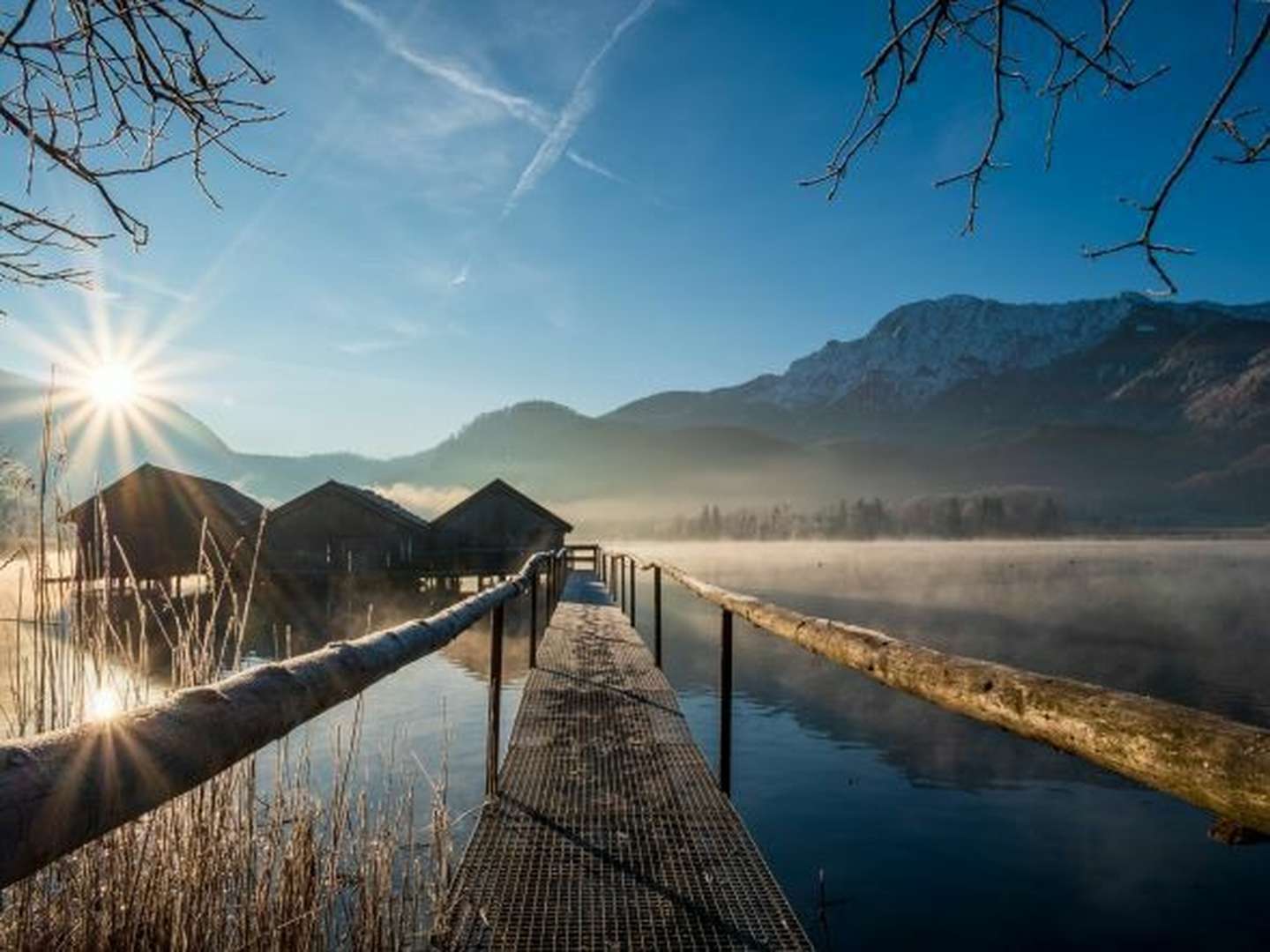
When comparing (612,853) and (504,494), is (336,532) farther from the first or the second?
(612,853)

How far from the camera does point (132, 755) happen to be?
118 cm

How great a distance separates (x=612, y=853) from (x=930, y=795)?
1200 centimetres

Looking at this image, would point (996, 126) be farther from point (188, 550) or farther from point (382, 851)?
point (188, 550)

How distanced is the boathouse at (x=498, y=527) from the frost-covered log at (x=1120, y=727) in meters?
38.3

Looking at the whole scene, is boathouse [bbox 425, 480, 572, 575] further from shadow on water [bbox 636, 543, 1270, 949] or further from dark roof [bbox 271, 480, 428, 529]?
shadow on water [bbox 636, 543, 1270, 949]

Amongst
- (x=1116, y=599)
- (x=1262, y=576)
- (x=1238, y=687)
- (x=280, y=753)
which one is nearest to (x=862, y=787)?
(x=280, y=753)

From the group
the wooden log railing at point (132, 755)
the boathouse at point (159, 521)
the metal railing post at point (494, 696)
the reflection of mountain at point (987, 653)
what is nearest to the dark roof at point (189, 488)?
the boathouse at point (159, 521)

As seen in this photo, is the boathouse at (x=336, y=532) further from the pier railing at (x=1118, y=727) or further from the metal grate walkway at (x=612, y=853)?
the pier railing at (x=1118, y=727)

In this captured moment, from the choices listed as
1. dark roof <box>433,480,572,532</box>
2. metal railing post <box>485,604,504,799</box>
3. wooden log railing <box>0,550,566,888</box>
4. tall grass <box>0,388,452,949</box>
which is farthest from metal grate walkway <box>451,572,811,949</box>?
dark roof <box>433,480,572,532</box>

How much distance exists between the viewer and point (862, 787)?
14078mm

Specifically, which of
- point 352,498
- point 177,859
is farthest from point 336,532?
point 177,859

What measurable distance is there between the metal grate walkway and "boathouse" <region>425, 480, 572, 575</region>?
34778mm

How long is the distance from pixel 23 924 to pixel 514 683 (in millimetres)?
16736

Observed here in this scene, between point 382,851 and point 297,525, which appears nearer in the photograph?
point 382,851
